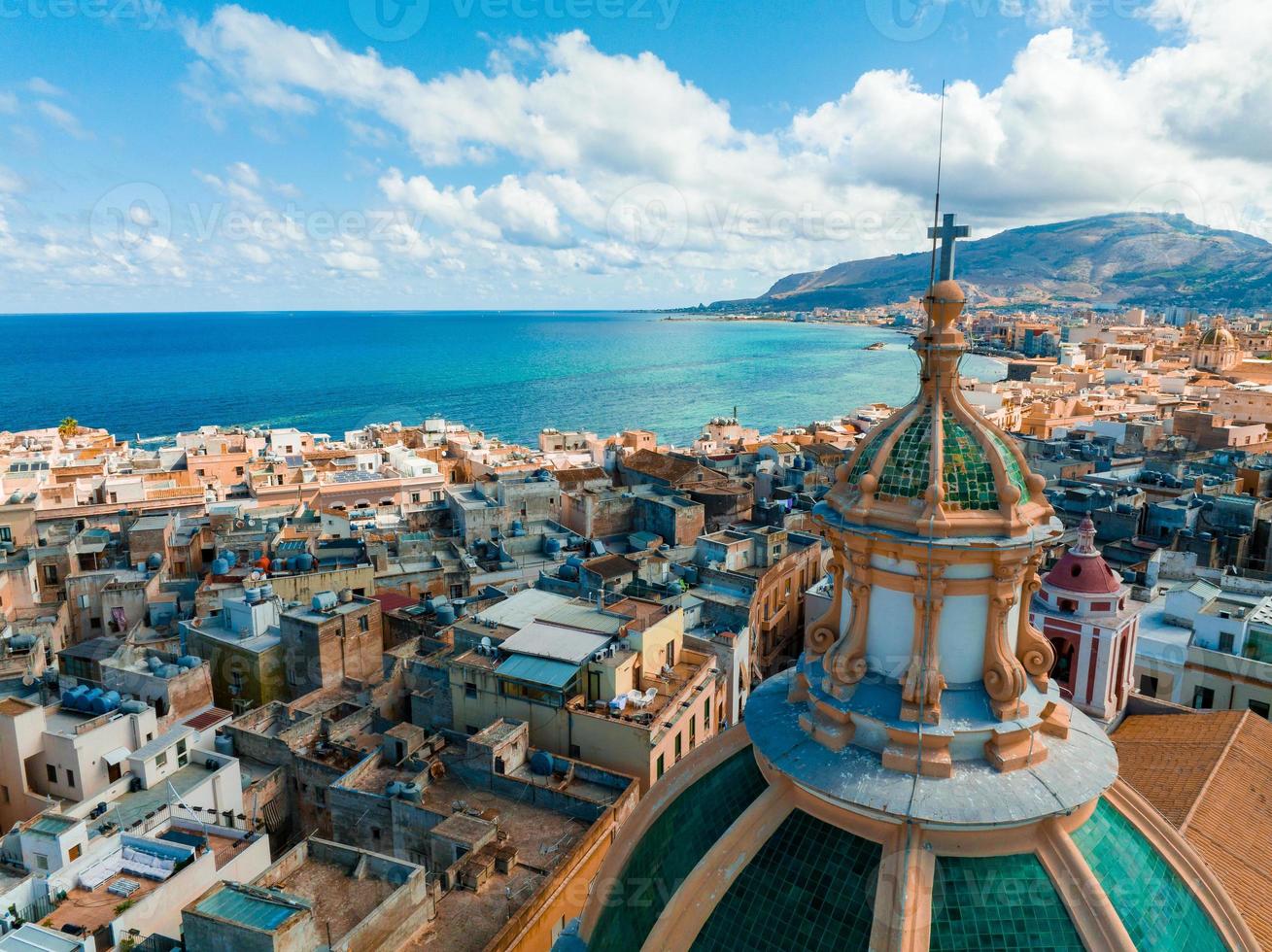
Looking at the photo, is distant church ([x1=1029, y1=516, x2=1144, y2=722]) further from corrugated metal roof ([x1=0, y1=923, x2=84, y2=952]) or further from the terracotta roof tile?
corrugated metal roof ([x1=0, y1=923, x2=84, y2=952])

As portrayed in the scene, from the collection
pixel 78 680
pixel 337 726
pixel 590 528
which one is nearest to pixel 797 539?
pixel 590 528

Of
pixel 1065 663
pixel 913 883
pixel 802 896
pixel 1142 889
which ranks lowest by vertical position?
pixel 1065 663

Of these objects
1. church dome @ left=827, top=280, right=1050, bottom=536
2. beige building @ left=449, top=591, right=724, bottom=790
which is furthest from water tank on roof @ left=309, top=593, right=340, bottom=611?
church dome @ left=827, top=280, right=1050, bottom=536

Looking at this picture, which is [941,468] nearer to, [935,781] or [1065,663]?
[935,781]

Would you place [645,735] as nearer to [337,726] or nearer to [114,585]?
[337,726]

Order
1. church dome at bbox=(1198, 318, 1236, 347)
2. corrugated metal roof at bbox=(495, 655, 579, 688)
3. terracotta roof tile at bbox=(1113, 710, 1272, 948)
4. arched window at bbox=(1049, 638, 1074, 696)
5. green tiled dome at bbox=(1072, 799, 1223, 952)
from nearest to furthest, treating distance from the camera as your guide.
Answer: green tiled dome at bbox=(1072, 799, 1223, 952) → terracotta roof tile at bbox=(1113, 710, 1272, 948) → arched window at bbox=(1049, 638, 1074, 696) → corrugated metal roof at bbox=(495, 655, 579, 688) → church dome at bbox=(1198, 318, 1236, 347)

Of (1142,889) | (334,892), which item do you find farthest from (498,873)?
(1142,889)
